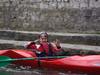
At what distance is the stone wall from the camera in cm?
1480

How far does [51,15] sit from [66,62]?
214 inches

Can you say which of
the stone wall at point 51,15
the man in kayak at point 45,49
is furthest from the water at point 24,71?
the stone wall at point 51,15

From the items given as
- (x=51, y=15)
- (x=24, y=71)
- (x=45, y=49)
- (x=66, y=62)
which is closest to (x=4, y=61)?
(x=24, y=71)

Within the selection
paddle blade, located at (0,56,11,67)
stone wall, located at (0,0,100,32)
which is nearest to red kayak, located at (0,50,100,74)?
paddle blade, located at (0,56,11,67)

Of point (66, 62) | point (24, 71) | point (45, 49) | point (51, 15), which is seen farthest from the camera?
point (51, 15)

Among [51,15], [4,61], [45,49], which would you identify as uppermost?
[51,15]

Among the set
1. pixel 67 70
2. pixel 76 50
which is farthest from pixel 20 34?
pixel 67 70

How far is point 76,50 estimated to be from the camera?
496 inches

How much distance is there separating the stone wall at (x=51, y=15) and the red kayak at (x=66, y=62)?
14.1 ft

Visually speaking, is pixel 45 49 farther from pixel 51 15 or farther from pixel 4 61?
pixel 51 15

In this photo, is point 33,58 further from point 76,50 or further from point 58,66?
point 76,50

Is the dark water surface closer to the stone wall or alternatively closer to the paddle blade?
the paddle blade

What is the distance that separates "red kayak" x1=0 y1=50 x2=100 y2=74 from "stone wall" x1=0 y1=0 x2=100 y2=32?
430cm

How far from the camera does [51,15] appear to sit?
611 inches
